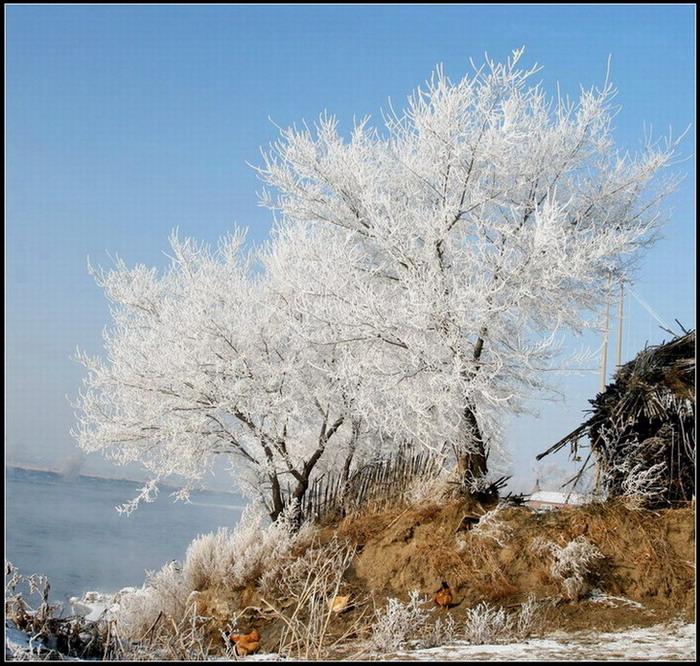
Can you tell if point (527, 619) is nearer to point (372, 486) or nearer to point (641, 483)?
point (641, 483)

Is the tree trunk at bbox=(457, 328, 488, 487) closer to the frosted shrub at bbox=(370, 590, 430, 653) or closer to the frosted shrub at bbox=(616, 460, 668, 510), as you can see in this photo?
the frosted shrub at bbox=(616, 460, 668, 510)

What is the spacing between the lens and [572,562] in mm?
9500

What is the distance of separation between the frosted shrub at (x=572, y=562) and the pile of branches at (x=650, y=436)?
4.48 feet

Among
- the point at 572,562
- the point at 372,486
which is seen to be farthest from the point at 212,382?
the point at 572,562

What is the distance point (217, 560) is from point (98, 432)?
4.30m

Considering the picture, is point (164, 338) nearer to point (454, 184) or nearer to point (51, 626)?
point (454, 184)

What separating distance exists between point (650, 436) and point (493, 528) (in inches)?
109

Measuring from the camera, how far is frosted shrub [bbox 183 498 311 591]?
11.2 metres

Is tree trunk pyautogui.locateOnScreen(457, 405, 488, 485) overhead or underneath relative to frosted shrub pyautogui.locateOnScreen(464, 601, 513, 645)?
overhead

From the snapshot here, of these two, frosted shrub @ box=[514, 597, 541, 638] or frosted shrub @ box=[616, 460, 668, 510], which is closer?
frosted shrub @ box=[514, 597, 541, 638]

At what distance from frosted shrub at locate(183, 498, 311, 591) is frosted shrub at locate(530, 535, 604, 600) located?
144 inches

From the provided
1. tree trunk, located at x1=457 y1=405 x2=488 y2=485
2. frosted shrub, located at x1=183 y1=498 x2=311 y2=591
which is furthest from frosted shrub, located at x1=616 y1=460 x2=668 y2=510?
frosted shrub, located at x1=183 y1=498 x2=311 y2=591

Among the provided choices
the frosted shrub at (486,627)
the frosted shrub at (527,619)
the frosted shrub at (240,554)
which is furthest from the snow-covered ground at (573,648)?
the frosted shrub at (240,554)

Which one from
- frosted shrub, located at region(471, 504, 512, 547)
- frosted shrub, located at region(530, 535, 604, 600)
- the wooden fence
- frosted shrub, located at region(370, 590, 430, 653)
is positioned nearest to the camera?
frosted shrub, located at region(370, 590, 430, 653)
